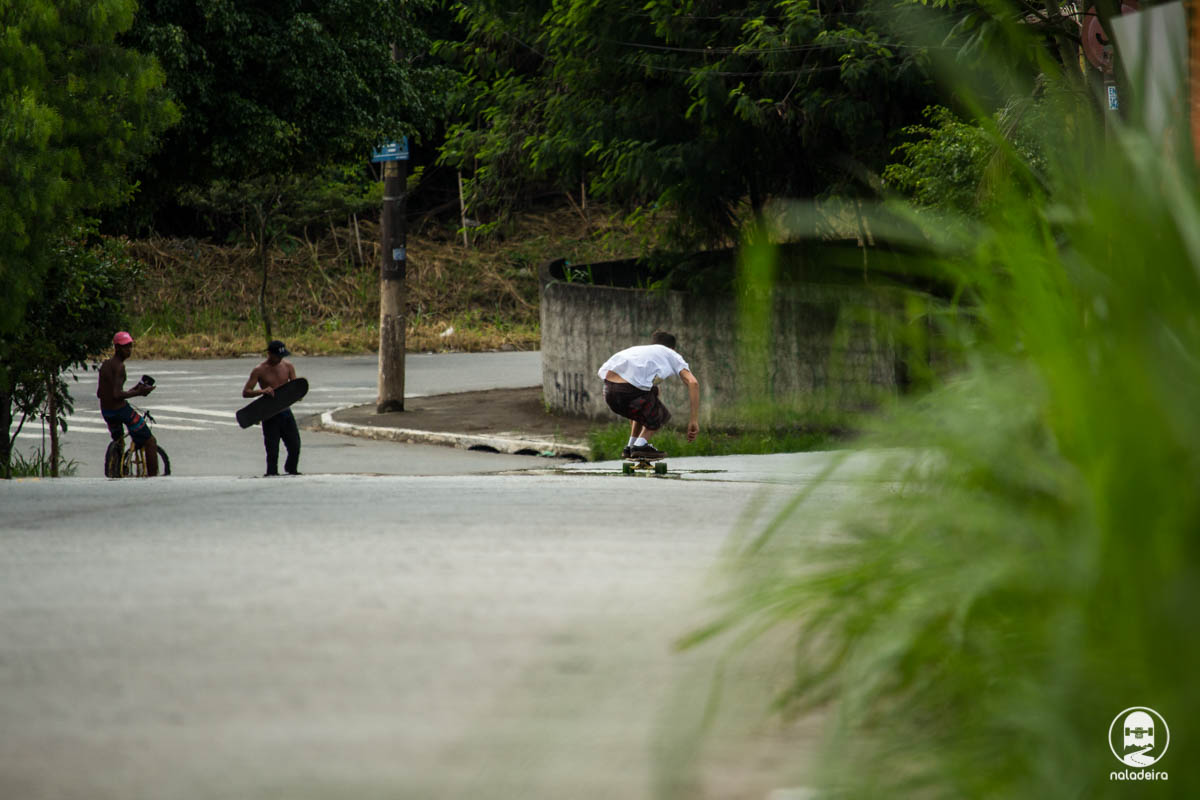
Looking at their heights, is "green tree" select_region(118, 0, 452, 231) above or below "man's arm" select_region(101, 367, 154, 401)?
above

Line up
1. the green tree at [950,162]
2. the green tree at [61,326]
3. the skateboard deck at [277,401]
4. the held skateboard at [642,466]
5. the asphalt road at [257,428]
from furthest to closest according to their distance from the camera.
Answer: the asphalt road at [257,428] < the skateboard deck at [277,401] < the green tree at [61,326] < the green tree at [950,162] < the held skateboard at [642,466]

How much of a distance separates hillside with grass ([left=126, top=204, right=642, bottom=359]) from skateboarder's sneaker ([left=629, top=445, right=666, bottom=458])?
20.0 metres

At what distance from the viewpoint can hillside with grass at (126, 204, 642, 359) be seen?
109 ft

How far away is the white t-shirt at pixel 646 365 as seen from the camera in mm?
13156

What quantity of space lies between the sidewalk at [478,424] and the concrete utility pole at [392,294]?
1.12 ft

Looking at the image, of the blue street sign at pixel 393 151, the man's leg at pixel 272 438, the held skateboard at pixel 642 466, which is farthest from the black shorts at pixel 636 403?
the blue street sign at pixel 393 151

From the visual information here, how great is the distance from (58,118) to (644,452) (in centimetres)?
570

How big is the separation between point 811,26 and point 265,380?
7221 millimetres

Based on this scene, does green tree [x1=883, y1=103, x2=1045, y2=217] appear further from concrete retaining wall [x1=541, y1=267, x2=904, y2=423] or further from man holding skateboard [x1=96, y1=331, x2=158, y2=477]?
man holding skateboard [x1=96, y1=331, x2=158, y2=477]

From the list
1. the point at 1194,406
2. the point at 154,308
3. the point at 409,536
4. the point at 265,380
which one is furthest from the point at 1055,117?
the point at 154,308

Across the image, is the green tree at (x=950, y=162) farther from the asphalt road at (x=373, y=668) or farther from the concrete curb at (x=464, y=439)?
the asphalt road at (x=373, y=668)

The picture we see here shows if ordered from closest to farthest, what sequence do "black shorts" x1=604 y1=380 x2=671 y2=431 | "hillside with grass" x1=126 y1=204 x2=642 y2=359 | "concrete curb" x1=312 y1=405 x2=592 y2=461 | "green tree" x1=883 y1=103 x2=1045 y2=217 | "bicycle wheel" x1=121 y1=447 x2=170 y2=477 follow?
"green tree" x1=883 y1=103 x2=1045 y2=217 < "black shorts" x1=604 y1=380 x2=671 y2=431 < "bicycle wheel" x1=121 y1=447 x2=170 y2=477 < "concrete curb" x1=312 y1=405 x2=592 y2=461 < "hillside with grass" x1=126 y1=204 x2=642 y2=359

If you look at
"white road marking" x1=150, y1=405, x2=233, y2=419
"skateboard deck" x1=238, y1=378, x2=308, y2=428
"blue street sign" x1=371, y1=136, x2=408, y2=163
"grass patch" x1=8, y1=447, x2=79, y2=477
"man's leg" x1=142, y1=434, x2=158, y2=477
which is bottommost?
"grass patch" x1=8, y1=447, x2=79, y2=477

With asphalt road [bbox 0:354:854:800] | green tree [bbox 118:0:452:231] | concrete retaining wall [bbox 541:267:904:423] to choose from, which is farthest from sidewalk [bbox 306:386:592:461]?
asphalt road [bbox 0:354:854:800]
